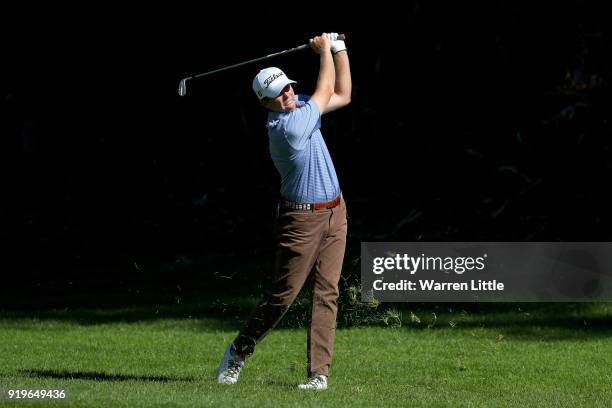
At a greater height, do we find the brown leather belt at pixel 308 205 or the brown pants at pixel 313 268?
the brown leather belt at pixel 308 205

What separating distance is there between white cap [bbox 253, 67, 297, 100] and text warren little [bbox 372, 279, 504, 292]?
6.53 meters

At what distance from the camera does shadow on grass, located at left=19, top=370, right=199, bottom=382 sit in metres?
9.40

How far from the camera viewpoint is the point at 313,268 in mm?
8633

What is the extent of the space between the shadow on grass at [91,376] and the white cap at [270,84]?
227 centimetres

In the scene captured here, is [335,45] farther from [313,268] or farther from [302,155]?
[313,268]

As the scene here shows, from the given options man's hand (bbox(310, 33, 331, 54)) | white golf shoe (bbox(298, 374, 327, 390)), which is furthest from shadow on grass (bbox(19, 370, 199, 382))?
man's hand (bbox(310, 33, 331, 54))

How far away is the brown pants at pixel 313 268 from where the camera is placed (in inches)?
332

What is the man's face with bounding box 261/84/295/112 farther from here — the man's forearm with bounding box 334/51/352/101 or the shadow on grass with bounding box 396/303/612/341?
the shadow on grass with bounding box 396/303/612/341

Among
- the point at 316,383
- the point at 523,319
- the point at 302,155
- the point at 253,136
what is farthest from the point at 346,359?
the point at 253,136

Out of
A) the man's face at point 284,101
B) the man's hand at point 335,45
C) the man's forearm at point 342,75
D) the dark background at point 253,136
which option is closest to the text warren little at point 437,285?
the dark background at point 253,136

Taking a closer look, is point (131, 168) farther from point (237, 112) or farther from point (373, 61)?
point (373, 61)

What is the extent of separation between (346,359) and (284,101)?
327 cm

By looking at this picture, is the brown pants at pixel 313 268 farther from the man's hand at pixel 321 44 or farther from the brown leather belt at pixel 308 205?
the man's hand at pixel 321 44

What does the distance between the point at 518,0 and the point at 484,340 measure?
7847mm
